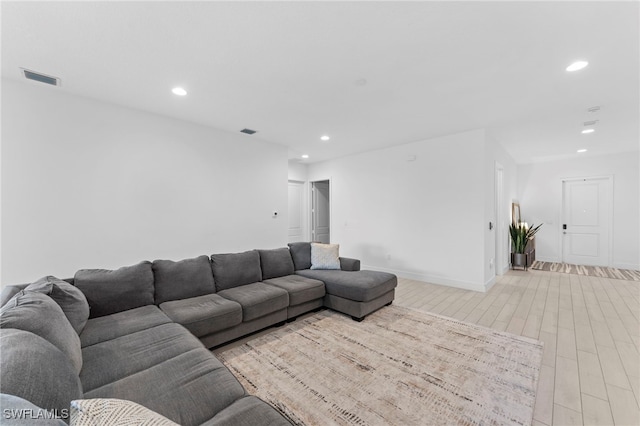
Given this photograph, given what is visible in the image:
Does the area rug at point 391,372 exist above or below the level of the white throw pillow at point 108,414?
below

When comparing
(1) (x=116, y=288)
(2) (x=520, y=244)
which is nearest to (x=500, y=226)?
(2) (x=520, y=244)

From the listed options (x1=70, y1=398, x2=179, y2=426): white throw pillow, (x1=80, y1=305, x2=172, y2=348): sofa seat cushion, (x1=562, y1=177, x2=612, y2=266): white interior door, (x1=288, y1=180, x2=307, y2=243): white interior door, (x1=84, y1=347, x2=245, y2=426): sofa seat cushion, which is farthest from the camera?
(x1=288, y1=180, x2=307, y2=243): white interior door

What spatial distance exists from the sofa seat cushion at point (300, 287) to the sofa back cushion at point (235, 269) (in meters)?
0.21

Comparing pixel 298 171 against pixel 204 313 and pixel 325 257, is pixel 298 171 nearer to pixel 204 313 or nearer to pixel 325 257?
pixel 325 257


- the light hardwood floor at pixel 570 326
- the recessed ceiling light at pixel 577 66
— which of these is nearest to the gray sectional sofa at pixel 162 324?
the light hardwood floor at pixel 570 326

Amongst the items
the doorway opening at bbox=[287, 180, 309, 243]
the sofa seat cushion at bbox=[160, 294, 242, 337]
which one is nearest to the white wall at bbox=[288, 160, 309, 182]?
the doorway opening at bbox=[287, 180, 309, 243]

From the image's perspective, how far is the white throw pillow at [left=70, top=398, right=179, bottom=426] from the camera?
0.63m

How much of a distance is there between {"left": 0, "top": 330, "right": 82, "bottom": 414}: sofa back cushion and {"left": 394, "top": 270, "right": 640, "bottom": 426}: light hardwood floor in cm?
252

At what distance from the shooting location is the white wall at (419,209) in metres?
4.28

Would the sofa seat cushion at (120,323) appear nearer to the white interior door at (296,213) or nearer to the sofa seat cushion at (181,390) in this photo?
the sofa seat cushion at (181,390)

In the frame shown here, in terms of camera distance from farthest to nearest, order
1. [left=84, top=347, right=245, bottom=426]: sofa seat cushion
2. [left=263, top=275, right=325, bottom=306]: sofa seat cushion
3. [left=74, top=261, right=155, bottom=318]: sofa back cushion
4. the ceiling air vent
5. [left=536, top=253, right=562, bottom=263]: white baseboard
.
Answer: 1. [left=536, top=253, right=562, bottom=263]: white baseboard
2. [left=263, top=275, right=325, bottom=306]: sofa seat cushion
3. the ceiling air vent
4. [left=74, top=261, right=155, bottom=318]: sofa back cushion
5. [left=84, top=347, right=245, bottom=426]: sofa seat cushion

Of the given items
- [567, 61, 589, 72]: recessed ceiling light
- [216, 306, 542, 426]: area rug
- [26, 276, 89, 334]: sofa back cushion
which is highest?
[567, 61, 589, 72]: recessed ceiling light

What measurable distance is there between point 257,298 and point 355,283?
1179mm

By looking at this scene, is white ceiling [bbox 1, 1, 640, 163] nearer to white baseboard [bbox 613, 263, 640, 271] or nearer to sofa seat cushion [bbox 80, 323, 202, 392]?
sofa seat cushion [bbox 80, 323, 202, 392]
